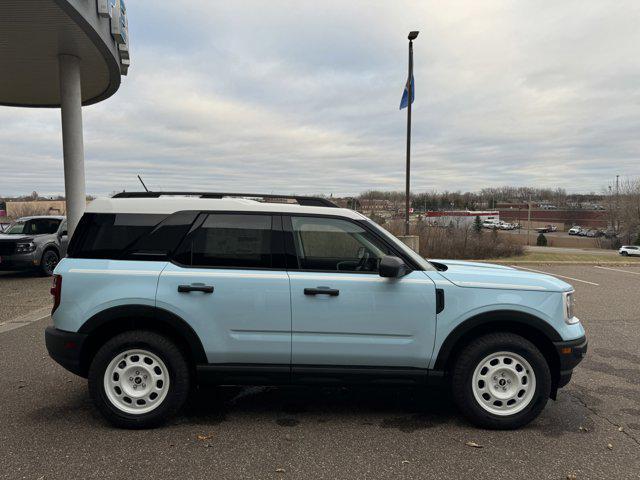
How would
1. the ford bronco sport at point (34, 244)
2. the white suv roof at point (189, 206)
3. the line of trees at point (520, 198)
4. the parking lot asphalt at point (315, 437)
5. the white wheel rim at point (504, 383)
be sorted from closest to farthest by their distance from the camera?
1. the parking lot asphalt at point (315, 437)
2. the white wheel rim at point (504, 383)
3. the white suv roof at point (189, 206)
4. the ford bronco sport at point (34, 244)
5. the line of trees at point (520, 198)

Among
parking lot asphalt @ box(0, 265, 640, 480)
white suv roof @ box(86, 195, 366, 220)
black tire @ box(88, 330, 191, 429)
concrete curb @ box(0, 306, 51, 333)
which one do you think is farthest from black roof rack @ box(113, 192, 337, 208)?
concrete curb @ box(0, 306, 51, 333)

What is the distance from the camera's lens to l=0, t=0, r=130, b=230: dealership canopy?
337 inches

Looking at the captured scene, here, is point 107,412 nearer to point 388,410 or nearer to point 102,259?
point 102,259

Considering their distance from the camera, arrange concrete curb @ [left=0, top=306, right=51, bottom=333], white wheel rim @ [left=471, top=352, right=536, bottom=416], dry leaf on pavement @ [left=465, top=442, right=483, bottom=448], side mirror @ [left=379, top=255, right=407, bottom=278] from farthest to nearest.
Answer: concrete curb @ [left=0, top=306, right=51, bottom=333]
white wheel rim @ [left=471, top=352, right=536, bottom=416]
side mirror @ [left=379, top=255, right=407, bottom=278]
dry leaf on pavement @ [left=465, top=442, right=483, bottom=448]

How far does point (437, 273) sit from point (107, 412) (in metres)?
2.84

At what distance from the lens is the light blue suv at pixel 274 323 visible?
3570mm

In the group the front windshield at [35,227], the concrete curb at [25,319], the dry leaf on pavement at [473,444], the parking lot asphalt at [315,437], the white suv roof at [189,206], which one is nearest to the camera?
the parking lot asphalt at [315,437]

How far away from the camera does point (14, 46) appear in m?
10.1

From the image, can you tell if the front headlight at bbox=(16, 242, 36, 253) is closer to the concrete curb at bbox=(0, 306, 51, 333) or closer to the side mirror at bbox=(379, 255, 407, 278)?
the concrete curb at bbox=(0, 306, 51, 333)

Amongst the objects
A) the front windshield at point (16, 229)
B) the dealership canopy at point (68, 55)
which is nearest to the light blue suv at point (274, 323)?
the dealership canopy at point (68, 55)

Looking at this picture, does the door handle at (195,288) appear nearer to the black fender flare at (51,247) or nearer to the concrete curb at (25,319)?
the concrete curb at (25,319)

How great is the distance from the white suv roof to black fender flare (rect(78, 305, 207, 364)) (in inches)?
31.8

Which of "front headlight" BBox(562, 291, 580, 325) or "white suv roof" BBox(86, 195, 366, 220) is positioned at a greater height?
"white suv roof" BBox(86, 195, 366, 220)

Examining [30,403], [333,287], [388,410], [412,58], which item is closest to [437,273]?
[333,287]
